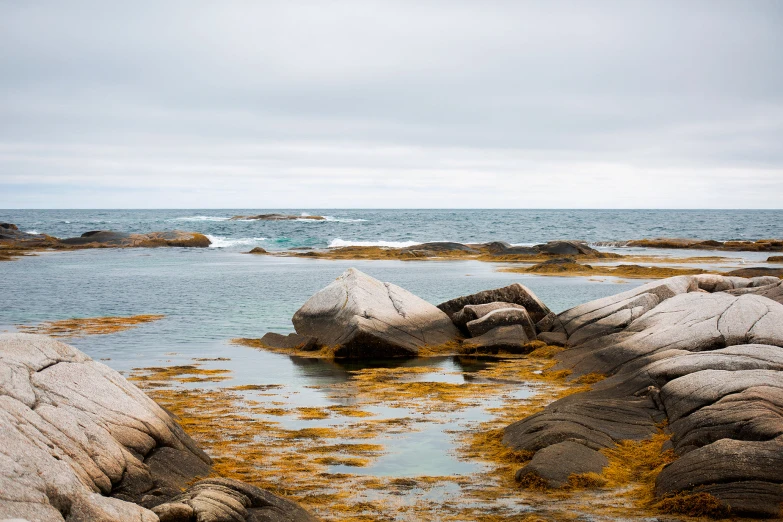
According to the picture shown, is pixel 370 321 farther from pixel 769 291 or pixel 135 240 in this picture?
pixel 135 240

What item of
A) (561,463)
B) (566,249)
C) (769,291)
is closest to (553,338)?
(769,291)

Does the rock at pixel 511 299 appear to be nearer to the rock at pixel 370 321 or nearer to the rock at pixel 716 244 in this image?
the rock at pixel 370 321

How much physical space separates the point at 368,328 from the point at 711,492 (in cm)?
1069

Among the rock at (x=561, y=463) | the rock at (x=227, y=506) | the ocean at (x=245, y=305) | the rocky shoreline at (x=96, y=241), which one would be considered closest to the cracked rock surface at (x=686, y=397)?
the rock at (x=561, y=463)

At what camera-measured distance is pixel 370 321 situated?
18.0 metres

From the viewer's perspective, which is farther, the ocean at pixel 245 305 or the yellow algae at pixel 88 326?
the yellow algae at pixel 88 326

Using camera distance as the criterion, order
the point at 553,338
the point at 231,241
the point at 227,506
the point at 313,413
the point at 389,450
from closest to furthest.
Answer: the point at 227,506
the point at 389,450
the point at 313,413
the point at 553,338
the point at 231,241

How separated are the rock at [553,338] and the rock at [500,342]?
1.29 ft

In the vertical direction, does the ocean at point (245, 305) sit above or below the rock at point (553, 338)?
below

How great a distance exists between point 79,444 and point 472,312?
44.4 ft

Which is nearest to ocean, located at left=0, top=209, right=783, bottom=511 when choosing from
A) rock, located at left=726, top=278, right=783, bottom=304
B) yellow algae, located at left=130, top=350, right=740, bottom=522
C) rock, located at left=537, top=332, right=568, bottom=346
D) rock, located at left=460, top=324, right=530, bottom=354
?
yellow algae, located at left=130, top=350, right=740, bottom=522

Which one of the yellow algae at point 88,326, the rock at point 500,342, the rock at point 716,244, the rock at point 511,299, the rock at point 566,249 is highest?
the rock at point 716,244

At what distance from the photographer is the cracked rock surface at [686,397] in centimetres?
802

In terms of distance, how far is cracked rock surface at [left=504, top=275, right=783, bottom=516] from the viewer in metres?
8.02
